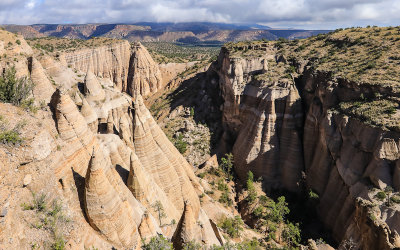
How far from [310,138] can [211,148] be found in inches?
756

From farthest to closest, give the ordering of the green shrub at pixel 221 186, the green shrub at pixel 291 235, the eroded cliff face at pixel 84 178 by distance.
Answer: the green shrub at pixel 221 186 → the green shrub at pixel 291 235 → the eroded cliff face at pixel 84 178

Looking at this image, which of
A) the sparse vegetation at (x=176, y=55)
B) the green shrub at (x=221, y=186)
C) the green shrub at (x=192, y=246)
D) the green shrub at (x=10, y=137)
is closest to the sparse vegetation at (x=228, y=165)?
the green shrub at (x=221, y=186)

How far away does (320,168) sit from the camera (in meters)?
30.2

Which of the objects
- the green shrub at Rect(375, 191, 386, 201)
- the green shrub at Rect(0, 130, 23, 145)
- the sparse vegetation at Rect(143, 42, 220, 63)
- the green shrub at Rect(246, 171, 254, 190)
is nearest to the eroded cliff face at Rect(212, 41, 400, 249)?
the green shrub at Rect(375, 191, 386, 201)

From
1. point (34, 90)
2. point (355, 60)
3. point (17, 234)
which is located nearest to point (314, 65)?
point (355, 60)

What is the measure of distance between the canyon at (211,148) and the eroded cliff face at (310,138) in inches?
6.2

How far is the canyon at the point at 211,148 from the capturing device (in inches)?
426

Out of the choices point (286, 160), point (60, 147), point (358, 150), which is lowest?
point (286, 160)

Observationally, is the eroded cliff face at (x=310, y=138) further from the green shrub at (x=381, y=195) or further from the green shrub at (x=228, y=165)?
the green shrub at (x=228, y=165)

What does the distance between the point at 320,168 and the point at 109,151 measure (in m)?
26.3

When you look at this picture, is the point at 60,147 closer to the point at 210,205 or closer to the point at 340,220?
the point at 210,205

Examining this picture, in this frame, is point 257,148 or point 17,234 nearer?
point 17,234

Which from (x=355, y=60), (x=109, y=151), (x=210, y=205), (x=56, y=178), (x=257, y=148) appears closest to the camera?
(x=56, y=178)

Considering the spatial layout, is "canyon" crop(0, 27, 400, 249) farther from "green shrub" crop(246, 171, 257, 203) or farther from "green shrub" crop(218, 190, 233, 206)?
"green shrub" crop(246, 171, 257, 203)
